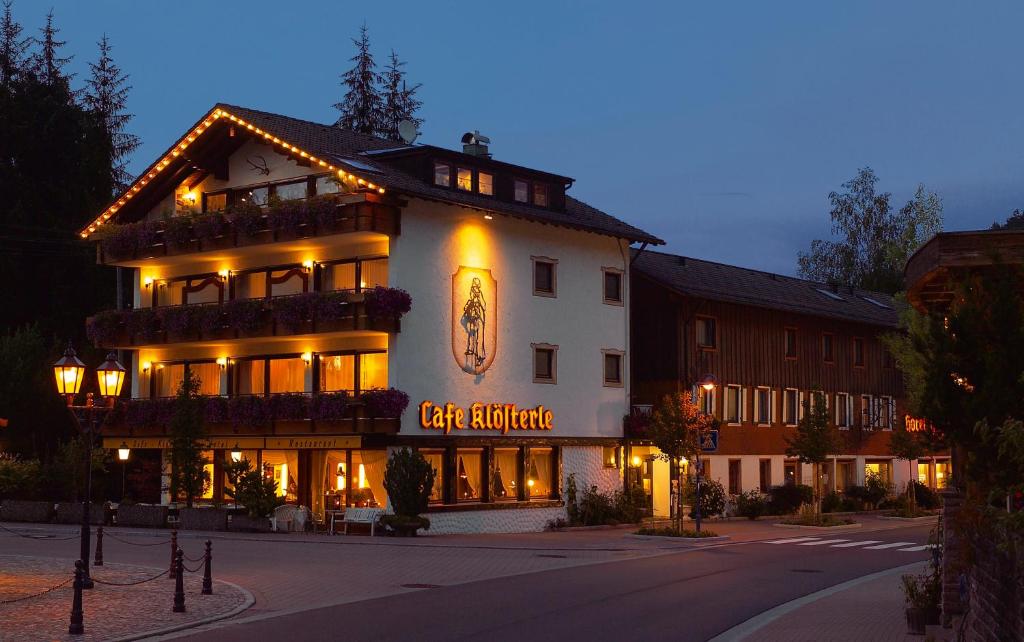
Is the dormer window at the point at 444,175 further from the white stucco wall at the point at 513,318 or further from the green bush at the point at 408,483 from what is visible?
the green bush at the point at 408,483

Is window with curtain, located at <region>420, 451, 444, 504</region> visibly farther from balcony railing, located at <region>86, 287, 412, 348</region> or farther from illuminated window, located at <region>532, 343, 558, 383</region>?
illuminated window, located at <region>532, 343, 558, 383</region>

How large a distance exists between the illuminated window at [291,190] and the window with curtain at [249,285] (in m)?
2.77

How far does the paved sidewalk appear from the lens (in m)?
16.4

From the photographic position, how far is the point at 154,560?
93.5ft

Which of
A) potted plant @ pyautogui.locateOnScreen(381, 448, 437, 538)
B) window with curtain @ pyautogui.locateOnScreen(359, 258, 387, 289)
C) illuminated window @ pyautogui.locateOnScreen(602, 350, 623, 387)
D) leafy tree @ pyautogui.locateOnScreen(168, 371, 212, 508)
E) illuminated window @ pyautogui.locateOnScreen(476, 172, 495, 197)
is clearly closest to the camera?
potted plant @ pyautogui.locateOnScreen(381, 448, 437, 538)

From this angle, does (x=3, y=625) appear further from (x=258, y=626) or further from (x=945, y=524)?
(x=945, y=524)

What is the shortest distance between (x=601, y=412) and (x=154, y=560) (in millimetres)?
21225

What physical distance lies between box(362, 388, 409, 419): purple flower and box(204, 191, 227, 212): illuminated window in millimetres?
10676

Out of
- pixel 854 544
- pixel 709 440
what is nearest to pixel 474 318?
pixel 709 440

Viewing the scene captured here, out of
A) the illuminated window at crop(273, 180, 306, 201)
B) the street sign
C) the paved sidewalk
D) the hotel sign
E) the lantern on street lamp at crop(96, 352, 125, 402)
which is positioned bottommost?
the paved sidewalk

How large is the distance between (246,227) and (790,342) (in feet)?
79.0

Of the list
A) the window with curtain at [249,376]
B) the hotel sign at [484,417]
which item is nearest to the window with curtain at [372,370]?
the hotel sign at [484,417]

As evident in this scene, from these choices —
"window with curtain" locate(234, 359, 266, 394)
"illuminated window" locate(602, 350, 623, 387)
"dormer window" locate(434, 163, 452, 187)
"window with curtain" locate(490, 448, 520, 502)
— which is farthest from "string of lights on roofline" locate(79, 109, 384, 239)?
"illuminated window" locate(602, 350, 623, 387)

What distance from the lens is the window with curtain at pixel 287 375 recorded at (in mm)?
43125
